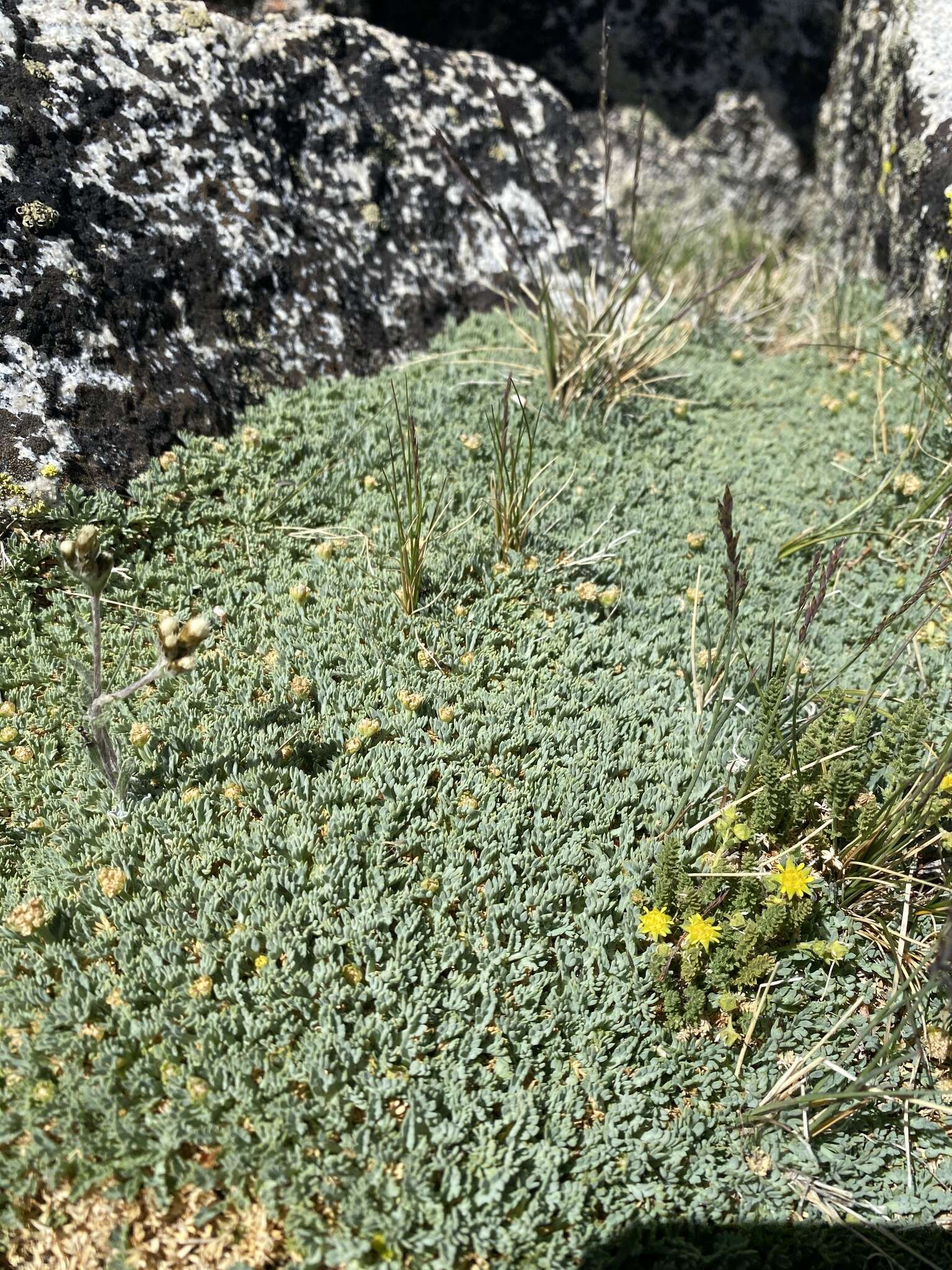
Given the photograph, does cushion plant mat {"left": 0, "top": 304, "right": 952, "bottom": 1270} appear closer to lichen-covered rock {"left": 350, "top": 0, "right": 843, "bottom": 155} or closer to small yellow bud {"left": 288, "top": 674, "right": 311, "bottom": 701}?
small yellow bud {"left": 288, "top": 674, "right": 311, "bottom": 701}

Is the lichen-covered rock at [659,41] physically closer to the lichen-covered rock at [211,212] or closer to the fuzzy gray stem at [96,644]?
the lichen-covered rock at [211,212]

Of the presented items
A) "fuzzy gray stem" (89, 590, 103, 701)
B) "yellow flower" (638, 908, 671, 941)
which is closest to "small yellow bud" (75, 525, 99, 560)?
"fuzzy gray stem" (89, 590, 103, 701)

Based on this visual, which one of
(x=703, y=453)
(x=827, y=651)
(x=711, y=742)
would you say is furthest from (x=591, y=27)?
(x=711, y=742)

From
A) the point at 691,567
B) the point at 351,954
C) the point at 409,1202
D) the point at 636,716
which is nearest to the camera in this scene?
the point at 409,1202

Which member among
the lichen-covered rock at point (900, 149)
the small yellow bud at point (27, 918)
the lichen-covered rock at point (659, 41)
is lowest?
the small yellow bud at point (27, 918)

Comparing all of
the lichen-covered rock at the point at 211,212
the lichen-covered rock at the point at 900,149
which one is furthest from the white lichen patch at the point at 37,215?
the lichen-covered rock at the point at 900,149

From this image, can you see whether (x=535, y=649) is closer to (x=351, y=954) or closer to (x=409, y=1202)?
(x=351, y=954)
